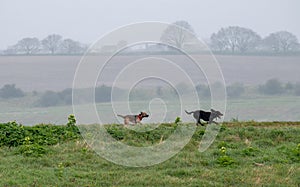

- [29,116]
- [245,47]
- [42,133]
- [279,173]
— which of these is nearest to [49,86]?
[29,116]

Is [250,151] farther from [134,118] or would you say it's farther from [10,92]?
[10,92]

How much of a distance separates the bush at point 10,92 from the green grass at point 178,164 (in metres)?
3.68

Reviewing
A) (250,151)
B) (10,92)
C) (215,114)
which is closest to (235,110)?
(215,114)

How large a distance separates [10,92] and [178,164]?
21.2ft

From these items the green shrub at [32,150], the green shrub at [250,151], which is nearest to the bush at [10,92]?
the green shrub at [32,150]

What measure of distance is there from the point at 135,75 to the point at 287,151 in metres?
2.91

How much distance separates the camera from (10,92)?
1163 cm

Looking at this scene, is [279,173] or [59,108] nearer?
[279,173]

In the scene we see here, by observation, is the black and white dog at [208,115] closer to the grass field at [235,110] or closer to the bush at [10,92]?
the grass field at [235,110]

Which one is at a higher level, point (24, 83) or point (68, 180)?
point (24, 83)

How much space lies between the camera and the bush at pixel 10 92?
11.6m

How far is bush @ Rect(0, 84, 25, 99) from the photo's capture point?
11578 millimetres

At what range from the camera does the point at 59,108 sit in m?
10.6

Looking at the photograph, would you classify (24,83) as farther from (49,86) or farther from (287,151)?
(287,151)
